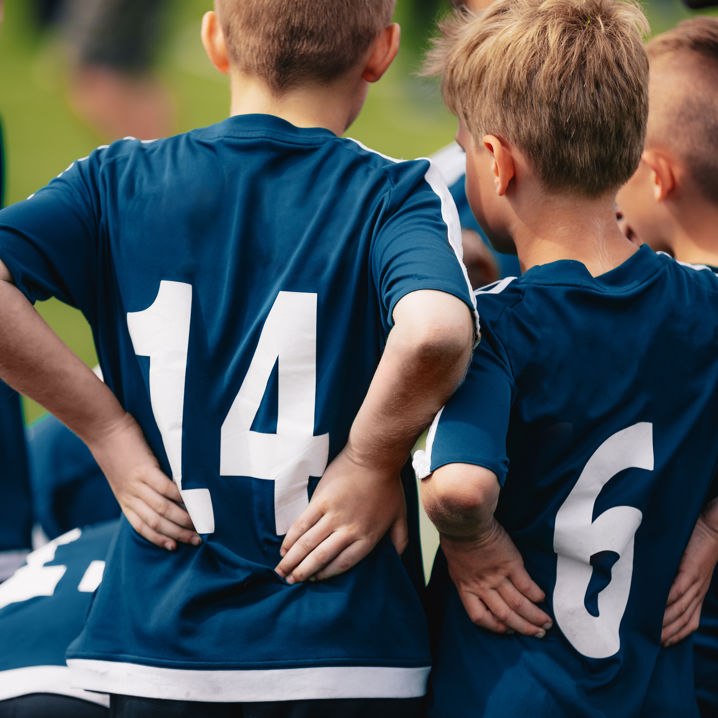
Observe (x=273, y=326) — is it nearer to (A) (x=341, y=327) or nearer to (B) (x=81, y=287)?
(A) (x=341, y=327)

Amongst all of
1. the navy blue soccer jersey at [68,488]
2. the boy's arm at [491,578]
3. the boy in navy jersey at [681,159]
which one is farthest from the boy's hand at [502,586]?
the navy blue soccer jersey at [68,488]

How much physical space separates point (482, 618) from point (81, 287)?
2.55 ft

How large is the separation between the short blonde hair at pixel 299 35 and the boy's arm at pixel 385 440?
47cm

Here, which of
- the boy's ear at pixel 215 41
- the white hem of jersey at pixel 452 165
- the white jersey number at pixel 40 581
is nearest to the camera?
the boy's ear at pixel 215 41

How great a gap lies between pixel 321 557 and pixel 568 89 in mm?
777

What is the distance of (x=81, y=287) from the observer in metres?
1.47

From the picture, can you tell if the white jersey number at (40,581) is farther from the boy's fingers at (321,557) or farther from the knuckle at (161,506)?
the boy's fingers at (321,557)

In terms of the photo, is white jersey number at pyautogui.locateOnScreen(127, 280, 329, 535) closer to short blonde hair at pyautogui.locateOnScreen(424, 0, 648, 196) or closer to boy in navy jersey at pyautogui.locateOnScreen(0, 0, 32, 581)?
short blonde hair at pyautogui.locateOnScreen(424, 0, 648, 196)

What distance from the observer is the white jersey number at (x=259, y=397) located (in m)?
1.41

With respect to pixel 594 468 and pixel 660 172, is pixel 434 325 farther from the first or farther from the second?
pixel 660 172

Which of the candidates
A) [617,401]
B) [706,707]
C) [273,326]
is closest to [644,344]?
[617,401]

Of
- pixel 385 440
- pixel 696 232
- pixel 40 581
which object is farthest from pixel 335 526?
pixel 696 232

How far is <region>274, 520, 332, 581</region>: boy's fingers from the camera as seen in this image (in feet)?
4.66

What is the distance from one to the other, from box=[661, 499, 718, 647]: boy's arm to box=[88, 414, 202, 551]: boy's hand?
739 mm
